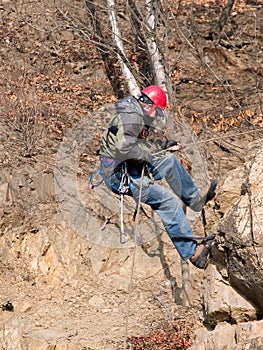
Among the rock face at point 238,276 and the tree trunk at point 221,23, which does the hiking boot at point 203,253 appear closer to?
the rock face at point 238,276

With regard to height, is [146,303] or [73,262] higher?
[73,262]

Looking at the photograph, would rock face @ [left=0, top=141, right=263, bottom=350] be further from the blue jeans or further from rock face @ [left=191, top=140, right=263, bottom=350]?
the blue jeans

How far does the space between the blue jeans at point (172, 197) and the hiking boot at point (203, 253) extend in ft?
0.22

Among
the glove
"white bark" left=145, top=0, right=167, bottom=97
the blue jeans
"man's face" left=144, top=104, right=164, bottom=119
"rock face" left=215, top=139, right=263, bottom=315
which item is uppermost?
"white bark" left=145, top=0, right=167, bottom=97

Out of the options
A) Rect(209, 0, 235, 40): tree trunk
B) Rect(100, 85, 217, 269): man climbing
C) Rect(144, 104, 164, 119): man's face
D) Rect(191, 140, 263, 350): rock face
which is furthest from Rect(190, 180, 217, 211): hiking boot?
Rect(209, 0, 235, 40): tree trunk

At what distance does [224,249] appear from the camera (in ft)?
19.1

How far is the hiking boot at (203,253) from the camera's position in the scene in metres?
6.47

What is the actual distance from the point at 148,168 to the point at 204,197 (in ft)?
2.83

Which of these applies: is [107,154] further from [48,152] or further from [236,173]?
[48,152]

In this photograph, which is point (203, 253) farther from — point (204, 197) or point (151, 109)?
point (151, 109)

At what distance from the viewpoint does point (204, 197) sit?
23.7 ft

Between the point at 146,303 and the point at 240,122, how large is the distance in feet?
15.5

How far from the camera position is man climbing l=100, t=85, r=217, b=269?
6605 mm

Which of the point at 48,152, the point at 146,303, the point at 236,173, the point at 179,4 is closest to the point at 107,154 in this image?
the point at 236,173
